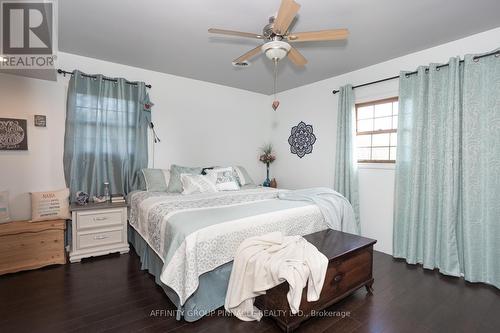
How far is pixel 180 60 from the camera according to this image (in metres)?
3.25

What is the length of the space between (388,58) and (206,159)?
301 cm

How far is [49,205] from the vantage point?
8.95 ft

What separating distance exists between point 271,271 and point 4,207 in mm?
2941

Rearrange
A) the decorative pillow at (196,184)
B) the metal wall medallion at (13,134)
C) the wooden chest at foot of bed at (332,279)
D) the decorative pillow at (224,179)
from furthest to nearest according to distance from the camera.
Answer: the decorative pillow at (224,179) < the decorative pillow at (196,184) < the metal wall medallion at (13,134) < the wooden chest at foot of bed at (332,279)

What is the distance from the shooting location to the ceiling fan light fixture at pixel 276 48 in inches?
72.9

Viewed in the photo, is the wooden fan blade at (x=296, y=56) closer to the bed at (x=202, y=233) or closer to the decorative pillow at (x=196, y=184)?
the bed at (x=202, y=233)

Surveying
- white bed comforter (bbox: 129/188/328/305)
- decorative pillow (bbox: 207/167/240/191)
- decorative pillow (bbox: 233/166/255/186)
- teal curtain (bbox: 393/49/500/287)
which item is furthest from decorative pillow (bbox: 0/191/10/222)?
teal curtain (bbox: 393/49/500/287)

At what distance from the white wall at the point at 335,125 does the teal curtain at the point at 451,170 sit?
196mm

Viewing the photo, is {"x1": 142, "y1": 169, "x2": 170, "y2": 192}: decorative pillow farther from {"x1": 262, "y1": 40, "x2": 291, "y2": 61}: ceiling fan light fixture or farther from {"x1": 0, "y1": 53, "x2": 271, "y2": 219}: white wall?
{"x1": 262, "y1": 40, "x2": 291, "y2": 61}: ceiling fan light fixture

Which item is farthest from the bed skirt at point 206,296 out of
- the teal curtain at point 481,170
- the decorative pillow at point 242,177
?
the teal curtain at point 481,170

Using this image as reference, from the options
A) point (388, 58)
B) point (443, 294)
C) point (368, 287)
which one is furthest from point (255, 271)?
point (388, 58)

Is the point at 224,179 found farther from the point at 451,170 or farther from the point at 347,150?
the point at 451,170

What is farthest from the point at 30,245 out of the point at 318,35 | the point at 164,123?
the point at 318,35

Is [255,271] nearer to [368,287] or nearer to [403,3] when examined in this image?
[368,287]
